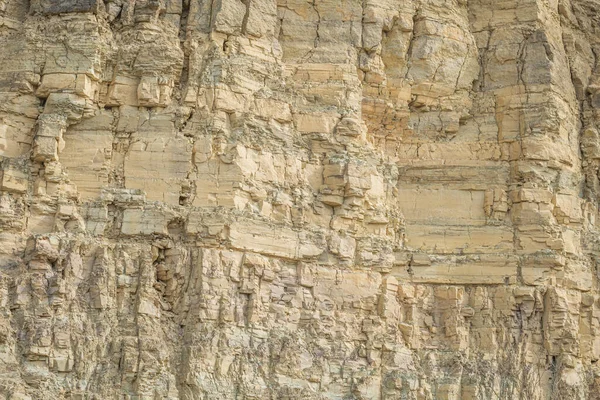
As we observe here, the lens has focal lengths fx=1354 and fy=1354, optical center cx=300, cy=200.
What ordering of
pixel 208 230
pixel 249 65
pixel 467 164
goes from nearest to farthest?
1. pixel 208 230
2. pixel 249 65
3. pixel 467 164

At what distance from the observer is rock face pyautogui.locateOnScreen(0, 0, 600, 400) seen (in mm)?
23938

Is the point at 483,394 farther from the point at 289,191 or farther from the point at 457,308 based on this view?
the point at 289,191

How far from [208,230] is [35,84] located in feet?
14.1

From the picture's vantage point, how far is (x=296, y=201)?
2603 cm

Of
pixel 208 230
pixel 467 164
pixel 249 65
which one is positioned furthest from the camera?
pixel 467 164

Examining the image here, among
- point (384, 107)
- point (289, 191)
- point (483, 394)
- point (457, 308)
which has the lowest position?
point (483, 394)

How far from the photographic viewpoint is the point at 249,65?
2636 centimetres

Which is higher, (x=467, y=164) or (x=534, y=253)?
(x=467, y=164)

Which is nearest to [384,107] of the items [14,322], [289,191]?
[289,191]

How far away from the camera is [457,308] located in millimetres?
27047

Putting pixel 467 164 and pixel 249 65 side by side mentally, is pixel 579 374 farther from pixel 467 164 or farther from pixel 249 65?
pixel 249 65

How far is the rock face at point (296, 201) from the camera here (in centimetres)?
2394

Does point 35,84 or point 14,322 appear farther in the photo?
point 35,84

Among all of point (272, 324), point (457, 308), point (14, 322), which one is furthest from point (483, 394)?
point (14, 322)
